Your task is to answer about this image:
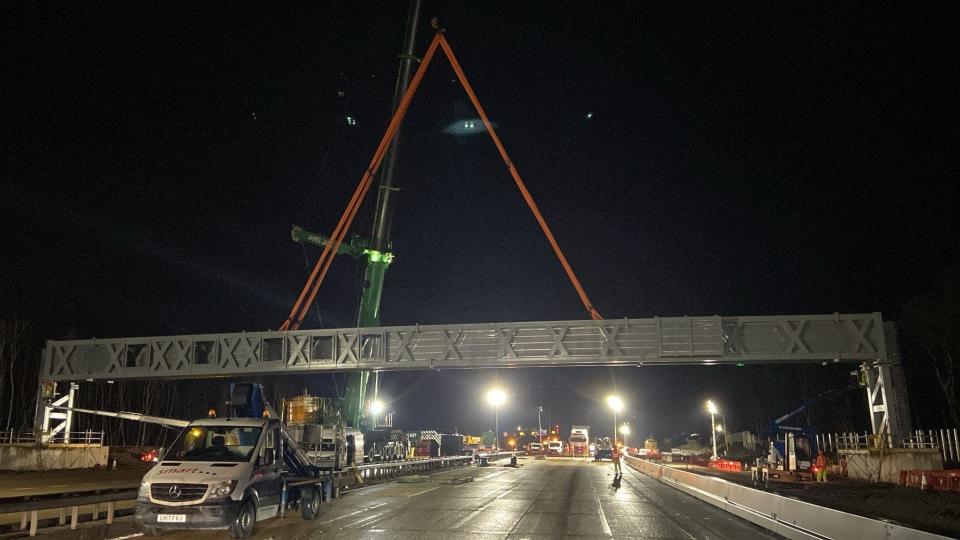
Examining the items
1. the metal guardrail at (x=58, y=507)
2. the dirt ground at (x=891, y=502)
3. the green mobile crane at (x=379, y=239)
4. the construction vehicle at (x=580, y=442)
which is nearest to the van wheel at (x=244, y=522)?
the metal guardrail at (x=58, y=507)

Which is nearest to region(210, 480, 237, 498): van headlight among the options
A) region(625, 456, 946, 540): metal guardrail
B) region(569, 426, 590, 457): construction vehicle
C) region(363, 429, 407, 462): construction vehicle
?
region(625, 456, 946, 540): metal guardrail

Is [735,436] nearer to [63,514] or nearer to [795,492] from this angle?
[795,492]

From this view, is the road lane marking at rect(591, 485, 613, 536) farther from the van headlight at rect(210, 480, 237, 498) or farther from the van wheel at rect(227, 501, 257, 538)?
the van headlight at rect(210, 480, 237, 498)

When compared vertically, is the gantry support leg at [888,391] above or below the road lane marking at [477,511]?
above

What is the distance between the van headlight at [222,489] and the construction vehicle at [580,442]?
6877cm

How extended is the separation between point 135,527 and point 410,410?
503 feet

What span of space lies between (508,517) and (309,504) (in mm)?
4688

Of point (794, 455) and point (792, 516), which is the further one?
point (794, 455)

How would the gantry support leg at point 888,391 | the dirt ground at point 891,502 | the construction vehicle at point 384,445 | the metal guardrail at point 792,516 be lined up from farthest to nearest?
the construction vehicle at point 384,445 < the gantry support leg at point 888,391 < the dirt ground at point 891,502 < the metal guardrail at point 792,516

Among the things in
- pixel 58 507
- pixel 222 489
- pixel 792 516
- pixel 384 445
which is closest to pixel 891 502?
pixel 792 516

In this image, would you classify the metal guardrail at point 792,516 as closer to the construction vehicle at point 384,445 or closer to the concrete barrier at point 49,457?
the construction vehicle at point 384,445

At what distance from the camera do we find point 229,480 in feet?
38.4

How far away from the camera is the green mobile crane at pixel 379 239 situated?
159 feet

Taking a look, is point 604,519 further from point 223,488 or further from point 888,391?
point 888,391
